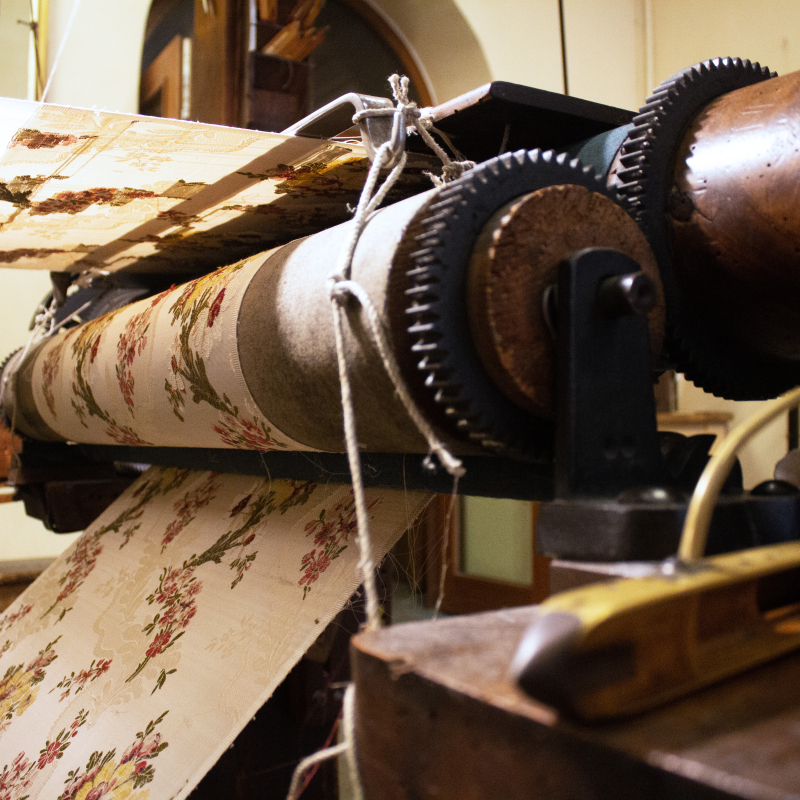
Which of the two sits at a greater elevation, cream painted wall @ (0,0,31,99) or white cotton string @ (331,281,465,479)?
cream painted wall @ (0,0,31,99)

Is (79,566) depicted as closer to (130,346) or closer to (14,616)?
(14,616)

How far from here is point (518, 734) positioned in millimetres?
290

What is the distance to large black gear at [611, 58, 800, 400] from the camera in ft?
1.68

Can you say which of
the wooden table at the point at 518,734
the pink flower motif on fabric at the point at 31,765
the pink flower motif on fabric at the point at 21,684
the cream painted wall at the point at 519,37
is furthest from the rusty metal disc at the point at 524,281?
the cream painted wall at the point at 519,37

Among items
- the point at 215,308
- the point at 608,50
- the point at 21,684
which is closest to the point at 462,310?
the point at 215,308

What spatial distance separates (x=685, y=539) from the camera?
12.6 inches

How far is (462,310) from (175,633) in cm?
54

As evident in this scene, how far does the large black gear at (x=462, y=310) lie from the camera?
41 centimetres

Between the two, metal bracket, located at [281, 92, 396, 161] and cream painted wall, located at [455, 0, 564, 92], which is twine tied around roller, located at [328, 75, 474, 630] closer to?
metal bracket, located at [281, 92, 396, 161]

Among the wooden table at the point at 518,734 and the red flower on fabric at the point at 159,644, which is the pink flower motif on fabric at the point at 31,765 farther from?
the wooden table at the point at 518,734

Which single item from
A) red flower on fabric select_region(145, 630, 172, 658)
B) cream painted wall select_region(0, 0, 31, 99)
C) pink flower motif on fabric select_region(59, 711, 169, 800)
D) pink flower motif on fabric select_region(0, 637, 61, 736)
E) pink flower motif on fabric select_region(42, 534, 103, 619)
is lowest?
pink flower motif on fabric select_region(0, 637, 61, 736)

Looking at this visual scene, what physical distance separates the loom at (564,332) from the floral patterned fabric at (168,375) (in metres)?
0.02

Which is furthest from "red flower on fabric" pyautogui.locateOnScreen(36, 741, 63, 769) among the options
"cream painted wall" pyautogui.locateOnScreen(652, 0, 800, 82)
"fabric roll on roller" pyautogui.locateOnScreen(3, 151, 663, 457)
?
"cream painted wall" pyautogui.locateOnScreen(652, 0, 800, 82)

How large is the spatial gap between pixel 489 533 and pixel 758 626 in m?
2.41
